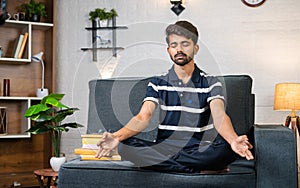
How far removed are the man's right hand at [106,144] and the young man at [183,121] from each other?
9 cm

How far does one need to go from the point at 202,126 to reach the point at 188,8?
214 cm

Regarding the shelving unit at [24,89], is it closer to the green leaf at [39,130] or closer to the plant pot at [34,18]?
the plant pot at [34,18]

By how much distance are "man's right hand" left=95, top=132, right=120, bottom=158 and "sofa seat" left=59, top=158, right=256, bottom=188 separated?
0.38 m

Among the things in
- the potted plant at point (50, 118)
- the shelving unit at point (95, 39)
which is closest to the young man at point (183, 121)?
the potted plant at point (50, 118)

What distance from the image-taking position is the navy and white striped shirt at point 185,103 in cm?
279

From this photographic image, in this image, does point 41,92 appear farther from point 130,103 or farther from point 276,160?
point 276,160

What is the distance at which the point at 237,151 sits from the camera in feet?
7.57

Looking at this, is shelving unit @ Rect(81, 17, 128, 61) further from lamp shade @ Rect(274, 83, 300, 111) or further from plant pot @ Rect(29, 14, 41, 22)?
lamp shade @ Rect(274, 83, 300, 111)

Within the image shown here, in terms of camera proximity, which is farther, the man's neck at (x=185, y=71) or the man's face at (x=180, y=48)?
the man's neck at (x=185, y=71)

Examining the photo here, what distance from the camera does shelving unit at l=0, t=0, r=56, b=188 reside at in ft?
15.4

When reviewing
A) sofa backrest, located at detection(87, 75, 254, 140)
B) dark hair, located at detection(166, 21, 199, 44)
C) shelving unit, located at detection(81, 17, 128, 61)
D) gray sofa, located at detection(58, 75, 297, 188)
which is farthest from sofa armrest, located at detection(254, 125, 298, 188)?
shelving unit, located at detection(81, 17, 128, 61)

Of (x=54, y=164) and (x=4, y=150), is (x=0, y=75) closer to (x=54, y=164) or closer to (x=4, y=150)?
(x=4, y=150)

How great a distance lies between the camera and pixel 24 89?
4.84 m

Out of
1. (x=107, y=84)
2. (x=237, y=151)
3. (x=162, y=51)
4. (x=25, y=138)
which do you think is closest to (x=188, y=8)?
(x=162, y=51)
